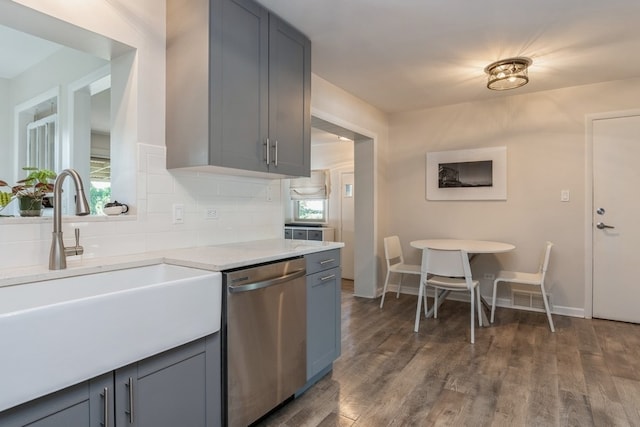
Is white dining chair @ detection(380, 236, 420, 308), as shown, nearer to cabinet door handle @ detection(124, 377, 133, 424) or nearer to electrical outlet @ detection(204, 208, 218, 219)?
electrical outlet @ detection(204, 208, 218, 219)

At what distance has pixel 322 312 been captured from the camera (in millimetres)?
2215

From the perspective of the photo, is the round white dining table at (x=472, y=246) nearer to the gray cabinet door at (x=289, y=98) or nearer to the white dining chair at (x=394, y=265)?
the white dining chair at (x=394, y=265)

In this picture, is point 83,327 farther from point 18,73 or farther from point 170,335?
point 18,73

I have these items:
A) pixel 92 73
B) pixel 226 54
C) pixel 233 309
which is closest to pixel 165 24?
pixel 226 54

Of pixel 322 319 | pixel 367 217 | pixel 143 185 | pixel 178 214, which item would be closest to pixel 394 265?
pixel 367 217

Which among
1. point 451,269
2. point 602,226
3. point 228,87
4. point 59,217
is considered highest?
point 228,87

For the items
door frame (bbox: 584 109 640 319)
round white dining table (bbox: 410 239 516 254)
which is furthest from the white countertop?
door frame (bbox: 584 109 640 319)

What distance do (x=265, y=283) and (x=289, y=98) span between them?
131 centimetres

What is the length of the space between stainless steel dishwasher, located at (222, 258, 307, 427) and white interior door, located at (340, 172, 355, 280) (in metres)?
3.60

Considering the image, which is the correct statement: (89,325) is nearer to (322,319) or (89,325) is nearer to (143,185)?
(143,185)

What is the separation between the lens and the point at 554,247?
146 inches

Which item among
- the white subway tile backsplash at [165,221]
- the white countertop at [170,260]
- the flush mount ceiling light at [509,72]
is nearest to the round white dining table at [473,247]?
the flush mount ceiling light at [509,72]

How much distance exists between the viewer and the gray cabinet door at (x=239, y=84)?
1879 mm

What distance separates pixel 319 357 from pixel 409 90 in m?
2.84
